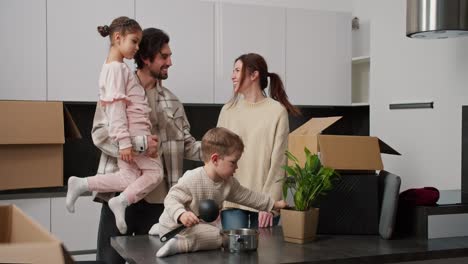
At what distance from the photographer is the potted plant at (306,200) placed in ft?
6.31

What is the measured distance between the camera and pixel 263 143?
2.75 meters

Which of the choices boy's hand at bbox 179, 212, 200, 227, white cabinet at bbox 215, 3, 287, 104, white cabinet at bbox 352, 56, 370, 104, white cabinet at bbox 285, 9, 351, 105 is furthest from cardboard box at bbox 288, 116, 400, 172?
white cabinet at bbox 352, 56, 370, 104

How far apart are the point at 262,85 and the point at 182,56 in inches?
49.4

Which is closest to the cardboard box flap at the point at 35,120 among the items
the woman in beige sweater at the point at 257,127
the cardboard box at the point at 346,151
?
the woman in beige sweater at the point at 257,127

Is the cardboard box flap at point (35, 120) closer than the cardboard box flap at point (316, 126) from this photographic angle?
No

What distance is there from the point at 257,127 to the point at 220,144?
2.65ft

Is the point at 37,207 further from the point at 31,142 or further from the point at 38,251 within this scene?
the point at 38,251

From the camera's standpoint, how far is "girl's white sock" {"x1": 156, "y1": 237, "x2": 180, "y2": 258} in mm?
1700

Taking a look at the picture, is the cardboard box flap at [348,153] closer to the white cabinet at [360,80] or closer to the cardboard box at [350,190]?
the cardboard box at [350,190]

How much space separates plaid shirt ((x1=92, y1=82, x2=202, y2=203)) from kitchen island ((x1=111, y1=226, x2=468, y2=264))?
60 centimetres

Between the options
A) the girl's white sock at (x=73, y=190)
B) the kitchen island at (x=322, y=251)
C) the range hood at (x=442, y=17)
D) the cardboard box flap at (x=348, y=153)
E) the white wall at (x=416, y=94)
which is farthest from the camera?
the white wall at (x=416, y=94)

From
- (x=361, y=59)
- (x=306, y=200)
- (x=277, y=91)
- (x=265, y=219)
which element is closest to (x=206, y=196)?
(x=306, y=200)

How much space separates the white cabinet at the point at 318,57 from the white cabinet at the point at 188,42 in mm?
614

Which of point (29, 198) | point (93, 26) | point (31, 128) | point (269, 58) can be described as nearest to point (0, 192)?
point (29, 198)
